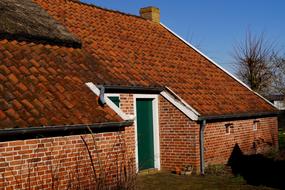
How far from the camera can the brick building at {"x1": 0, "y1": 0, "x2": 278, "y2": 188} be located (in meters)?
9.02

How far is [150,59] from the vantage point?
52.0 feet

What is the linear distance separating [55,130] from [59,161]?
2.28 ft

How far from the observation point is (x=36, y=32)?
11.4 metres

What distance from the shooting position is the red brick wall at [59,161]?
8008 millimetres

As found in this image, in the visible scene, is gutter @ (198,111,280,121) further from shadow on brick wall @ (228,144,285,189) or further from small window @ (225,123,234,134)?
shadow on brick wall @ (228,144,285,189)

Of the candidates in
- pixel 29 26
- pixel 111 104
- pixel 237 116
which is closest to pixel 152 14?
pixel 237 116

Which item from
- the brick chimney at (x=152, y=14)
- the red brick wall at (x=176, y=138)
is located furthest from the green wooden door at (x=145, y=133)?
the brick chimney at (x=152, y=14)

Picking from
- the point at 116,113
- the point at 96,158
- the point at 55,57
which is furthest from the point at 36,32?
the point at 96,158

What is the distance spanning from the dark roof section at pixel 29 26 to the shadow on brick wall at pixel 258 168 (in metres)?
6.52

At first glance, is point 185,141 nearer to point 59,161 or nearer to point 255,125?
point 255,125

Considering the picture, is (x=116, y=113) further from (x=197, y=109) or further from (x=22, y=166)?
(x=197, y=109)

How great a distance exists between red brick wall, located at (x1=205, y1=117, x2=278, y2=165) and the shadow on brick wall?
0.40 m

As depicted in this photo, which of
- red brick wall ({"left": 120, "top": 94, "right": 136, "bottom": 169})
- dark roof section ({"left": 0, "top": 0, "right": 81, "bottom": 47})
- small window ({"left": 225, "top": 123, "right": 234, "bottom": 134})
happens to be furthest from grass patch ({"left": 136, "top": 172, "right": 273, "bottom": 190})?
dark roof section ({"left": 0, "top": 0, "right": 81, "bottom": 47})

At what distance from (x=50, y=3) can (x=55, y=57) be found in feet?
14.9
